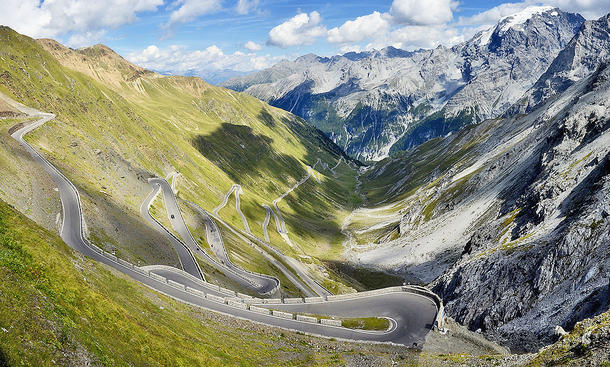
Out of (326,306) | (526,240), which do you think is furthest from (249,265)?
(526,240)

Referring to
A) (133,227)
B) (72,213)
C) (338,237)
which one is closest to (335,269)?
(338,237)

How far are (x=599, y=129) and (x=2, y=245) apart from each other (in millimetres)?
123813

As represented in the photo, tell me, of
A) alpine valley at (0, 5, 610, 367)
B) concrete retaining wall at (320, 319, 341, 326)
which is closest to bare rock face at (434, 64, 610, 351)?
alpine valley at (0, 5, 610, 367)

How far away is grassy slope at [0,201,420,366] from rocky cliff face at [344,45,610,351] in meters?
22.1

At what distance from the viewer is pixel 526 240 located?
69.2m

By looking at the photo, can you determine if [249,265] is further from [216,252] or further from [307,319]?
[307,319]

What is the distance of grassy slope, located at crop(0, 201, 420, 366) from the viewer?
18469mm

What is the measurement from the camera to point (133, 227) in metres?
71.9

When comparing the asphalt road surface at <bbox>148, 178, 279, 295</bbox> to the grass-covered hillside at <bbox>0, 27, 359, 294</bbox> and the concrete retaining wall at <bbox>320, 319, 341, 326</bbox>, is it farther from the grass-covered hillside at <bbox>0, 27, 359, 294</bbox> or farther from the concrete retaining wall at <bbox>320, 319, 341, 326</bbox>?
the concrete retaining wall at <bbox>320, 319, 341, 326</bbox>

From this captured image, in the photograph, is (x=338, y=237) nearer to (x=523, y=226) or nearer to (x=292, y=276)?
(x=292, y=276)

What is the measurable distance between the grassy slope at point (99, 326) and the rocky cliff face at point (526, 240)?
22073mm

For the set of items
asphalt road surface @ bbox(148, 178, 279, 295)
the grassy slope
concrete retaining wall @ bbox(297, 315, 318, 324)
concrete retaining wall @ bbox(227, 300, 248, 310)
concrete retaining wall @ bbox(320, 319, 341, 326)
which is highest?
asphalt road surface @ bbox(148, 178, 279, 295)

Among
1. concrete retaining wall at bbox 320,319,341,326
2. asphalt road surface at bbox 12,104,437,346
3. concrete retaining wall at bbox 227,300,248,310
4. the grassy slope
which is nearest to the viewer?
the grassy slope

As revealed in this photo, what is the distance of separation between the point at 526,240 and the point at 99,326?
71377 millimetres
